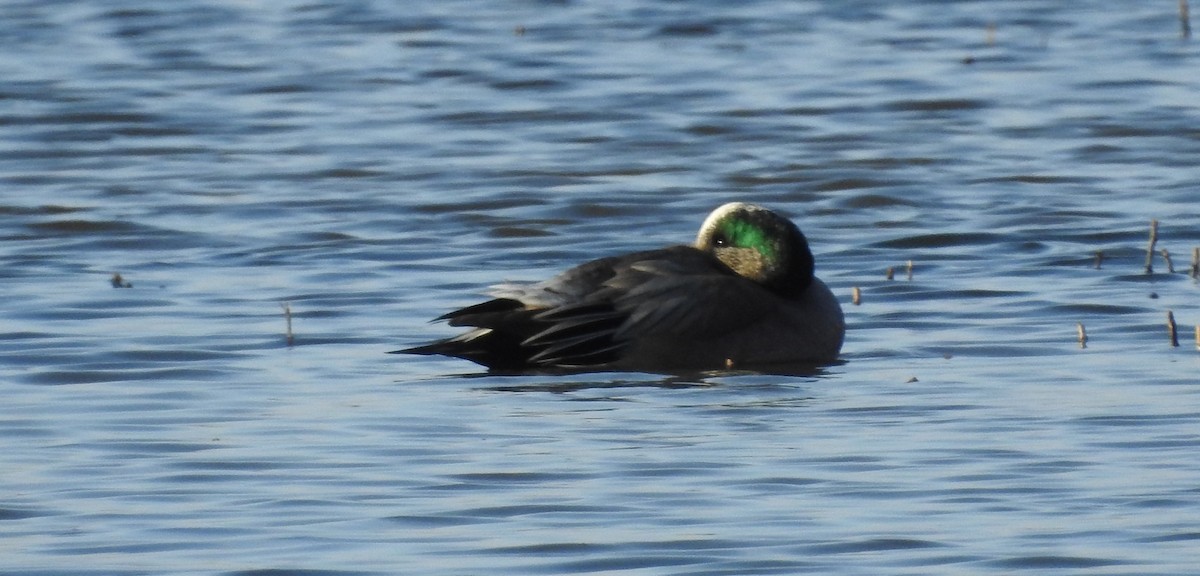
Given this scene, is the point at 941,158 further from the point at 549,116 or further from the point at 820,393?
the point at 820,393

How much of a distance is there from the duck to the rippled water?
149 millimetres

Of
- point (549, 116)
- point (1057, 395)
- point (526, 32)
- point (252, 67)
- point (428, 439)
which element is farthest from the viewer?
point (526, 32)

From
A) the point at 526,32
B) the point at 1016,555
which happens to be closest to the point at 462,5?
the point at 526,32

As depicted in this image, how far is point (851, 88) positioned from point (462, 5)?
5768 millimetres

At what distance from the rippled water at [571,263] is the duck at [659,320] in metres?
0.15

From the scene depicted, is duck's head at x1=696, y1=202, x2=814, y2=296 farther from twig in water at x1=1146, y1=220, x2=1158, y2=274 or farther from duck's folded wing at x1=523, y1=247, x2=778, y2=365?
twig in water at x1=1146, y1=220, x2=1158, y2=274

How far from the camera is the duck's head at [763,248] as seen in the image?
9.37 meters

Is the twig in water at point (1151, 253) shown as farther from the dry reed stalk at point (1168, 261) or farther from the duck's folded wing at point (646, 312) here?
A: the duck's folded wing at point (646, 312)

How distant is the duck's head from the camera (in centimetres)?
937

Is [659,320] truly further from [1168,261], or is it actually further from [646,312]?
[1168,261]

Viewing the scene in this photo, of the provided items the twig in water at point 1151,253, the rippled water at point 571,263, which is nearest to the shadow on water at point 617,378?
the rippled water at point 571,263

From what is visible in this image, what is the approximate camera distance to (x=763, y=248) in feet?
30.8

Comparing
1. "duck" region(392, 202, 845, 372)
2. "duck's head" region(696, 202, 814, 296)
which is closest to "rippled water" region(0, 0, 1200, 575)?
"duck" region(392, 202, 845, 372)

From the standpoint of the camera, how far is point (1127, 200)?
13.2 meters
